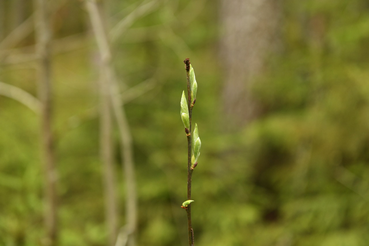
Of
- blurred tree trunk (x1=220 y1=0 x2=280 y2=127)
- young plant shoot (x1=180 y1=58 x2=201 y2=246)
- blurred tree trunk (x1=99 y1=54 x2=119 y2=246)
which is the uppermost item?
blurred tree trunk (x1=220 y1=0 x2=280 y2=127)

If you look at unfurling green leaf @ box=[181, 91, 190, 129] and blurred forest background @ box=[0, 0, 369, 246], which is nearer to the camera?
unfurling green leaf @ box=[181, 91, 190, 129]

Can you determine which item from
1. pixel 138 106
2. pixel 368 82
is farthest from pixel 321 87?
pixel 138 106

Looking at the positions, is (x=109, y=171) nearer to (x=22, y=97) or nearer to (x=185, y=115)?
(x=22, y=97)

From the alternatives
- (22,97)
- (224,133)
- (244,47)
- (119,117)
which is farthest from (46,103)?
(244,47)

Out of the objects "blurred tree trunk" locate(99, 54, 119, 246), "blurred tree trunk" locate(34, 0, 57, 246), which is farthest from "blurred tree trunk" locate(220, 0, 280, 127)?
"blurred tree trunk" locate(34, 0, 57, 246)

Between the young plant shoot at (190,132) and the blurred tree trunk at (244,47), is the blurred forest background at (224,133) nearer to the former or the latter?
the blurred tree trunk at (244,47)

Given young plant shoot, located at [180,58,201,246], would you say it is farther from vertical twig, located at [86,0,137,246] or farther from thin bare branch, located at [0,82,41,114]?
thin bare branch, located at [0,82,41,114]

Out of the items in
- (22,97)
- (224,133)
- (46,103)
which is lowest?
(46,103)

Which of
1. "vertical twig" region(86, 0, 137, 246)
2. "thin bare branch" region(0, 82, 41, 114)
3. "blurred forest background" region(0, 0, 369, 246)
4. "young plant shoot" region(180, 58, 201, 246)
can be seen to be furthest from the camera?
"blurred forest background" region(0, 0, 369, 246)
